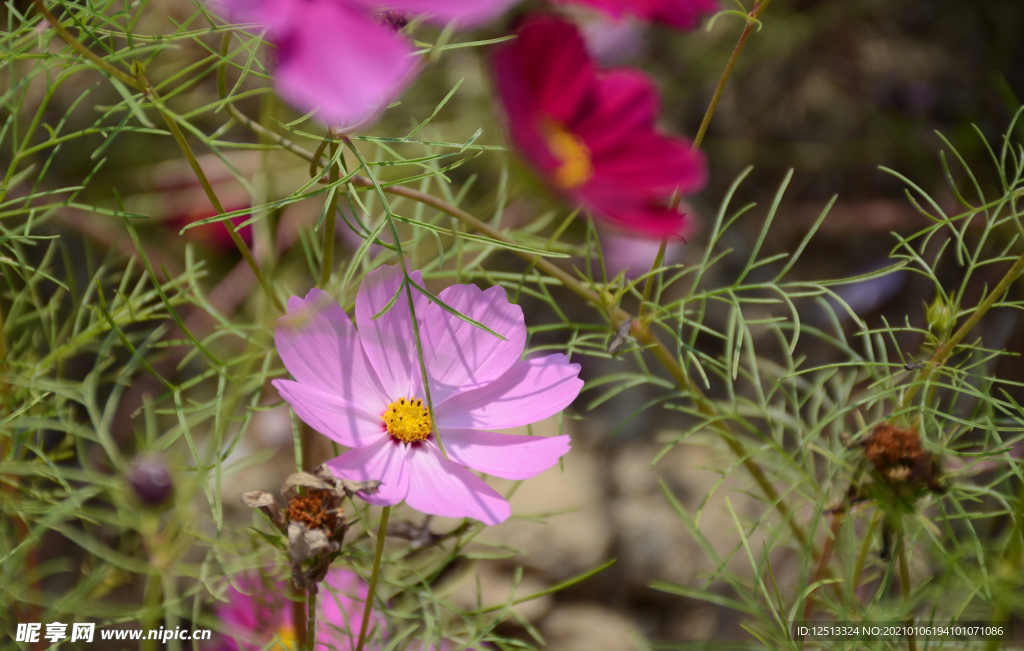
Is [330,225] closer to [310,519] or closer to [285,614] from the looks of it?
[310,519]

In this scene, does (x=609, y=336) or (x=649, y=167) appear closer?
(x=649, y=167)

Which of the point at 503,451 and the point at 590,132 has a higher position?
the point at 590,132

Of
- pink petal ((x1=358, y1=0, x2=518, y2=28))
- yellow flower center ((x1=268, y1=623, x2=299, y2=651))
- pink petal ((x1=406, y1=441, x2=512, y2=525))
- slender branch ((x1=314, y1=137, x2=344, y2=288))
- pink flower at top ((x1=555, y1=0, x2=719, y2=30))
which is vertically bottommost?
yellow flower center ((x1=268, y1=623, x2=299, y2=651))

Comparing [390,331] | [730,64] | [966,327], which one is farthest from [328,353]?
[966,327]

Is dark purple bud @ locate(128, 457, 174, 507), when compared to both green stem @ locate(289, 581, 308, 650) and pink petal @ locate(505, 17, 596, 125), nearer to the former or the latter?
green stem @ locate(289, 581, 308, 650)

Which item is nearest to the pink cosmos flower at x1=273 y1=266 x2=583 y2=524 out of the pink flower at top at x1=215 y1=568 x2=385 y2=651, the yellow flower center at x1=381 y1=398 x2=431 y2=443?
the yellow flower center at x1=381 y1=398 x2=431 y2=443

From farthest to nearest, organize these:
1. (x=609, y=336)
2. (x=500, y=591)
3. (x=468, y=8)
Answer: (x=500, y=591)
(x=609, y=336)
(x=468, y=8)

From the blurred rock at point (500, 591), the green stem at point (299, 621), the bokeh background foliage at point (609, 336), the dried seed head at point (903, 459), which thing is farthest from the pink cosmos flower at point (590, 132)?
the blurred rock at point (500, 591)
